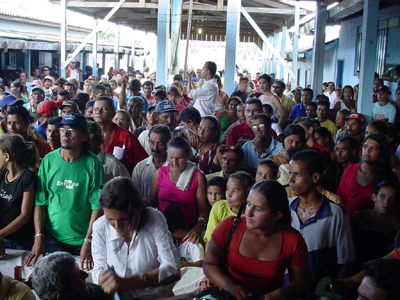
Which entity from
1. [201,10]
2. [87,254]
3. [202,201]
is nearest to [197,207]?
[202,201]

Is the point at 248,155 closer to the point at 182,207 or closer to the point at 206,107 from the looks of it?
the point at 182,207

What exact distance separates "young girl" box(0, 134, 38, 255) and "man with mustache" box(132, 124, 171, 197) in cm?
107

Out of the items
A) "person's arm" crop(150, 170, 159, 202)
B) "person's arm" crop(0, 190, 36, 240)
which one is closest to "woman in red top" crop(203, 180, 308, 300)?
"person's arm" crop(150, 170, 159, 202)

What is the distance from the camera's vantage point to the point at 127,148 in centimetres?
514

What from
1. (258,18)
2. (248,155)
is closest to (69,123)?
(248,155)

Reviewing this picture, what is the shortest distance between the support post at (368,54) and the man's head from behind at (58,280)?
6268 millimetres

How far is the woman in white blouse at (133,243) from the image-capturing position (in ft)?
9.18

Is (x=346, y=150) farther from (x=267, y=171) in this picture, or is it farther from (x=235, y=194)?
(x=235, y=194)

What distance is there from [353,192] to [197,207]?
136 cm

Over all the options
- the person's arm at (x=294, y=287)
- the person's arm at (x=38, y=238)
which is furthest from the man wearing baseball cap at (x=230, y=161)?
the person's arm at (x=294, y=287)

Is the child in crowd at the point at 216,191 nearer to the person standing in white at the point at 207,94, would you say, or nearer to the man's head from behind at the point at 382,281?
the man's head from behind at the point at 382,281

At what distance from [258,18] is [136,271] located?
17.7 meters

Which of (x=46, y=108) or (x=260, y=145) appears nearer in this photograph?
(x=260, y=145)

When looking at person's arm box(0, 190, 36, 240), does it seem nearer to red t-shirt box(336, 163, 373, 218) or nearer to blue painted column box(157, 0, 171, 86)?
red t-shirt box(336, 163, 373, 218)
